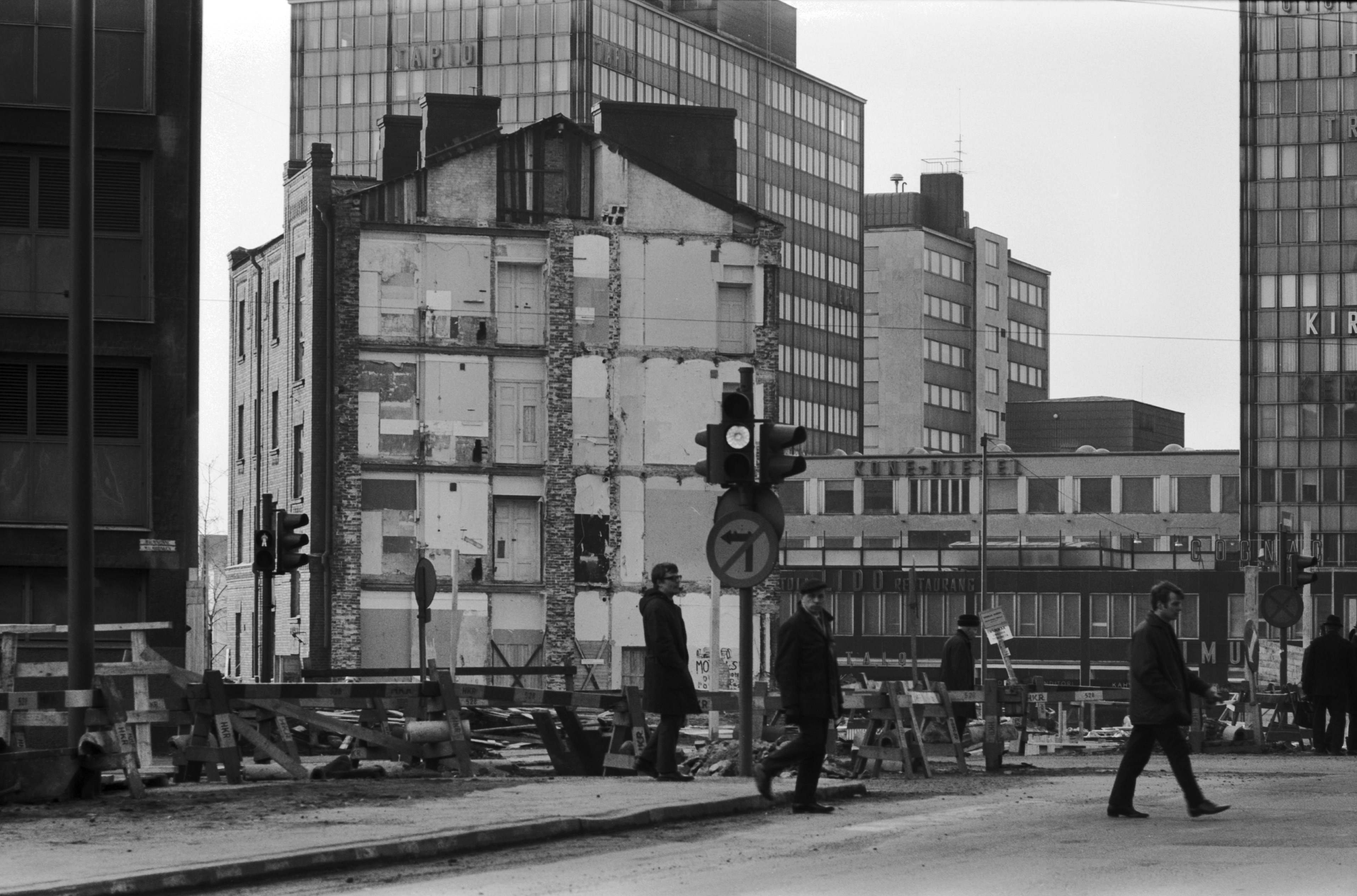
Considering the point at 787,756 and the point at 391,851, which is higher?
the point at 787,756

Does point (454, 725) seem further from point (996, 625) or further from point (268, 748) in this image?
point (996, 625)

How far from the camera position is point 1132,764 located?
51.4ft

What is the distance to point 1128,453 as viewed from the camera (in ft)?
375

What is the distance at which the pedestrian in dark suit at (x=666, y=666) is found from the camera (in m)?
18.5

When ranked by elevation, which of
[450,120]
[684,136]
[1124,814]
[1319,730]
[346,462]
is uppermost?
[450,120]

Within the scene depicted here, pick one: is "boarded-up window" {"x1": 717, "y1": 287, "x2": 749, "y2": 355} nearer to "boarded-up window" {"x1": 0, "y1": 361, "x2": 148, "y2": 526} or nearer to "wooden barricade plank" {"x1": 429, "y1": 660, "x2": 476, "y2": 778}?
"boarded-up window" {"x1": 0, "y1": 361, "x2": 148, "y2": 526}

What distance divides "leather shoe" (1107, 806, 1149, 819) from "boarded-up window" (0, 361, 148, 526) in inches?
667

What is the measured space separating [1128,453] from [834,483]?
49.6 feet

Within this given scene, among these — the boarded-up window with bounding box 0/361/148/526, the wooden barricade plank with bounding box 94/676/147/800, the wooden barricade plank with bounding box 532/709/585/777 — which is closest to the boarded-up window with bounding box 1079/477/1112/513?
the boarded-up window with bounding box 0/361/148/526

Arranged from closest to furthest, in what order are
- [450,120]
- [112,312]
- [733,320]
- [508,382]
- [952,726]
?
[952,726]
[112,312]
[508,382]
[733,320]
[450,120]

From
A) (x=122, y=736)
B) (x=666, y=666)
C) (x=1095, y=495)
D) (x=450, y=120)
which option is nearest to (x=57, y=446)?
(x=666, y=666)

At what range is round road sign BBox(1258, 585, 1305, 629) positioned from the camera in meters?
31.9

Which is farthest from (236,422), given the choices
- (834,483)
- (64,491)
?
(834,483)

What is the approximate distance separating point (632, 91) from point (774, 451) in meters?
105
